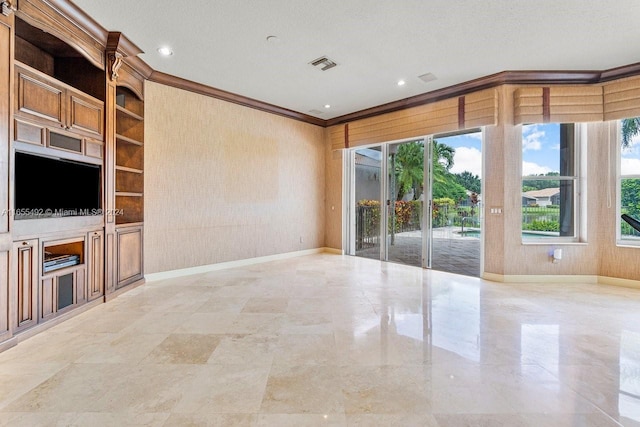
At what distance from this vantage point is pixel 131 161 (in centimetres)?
428

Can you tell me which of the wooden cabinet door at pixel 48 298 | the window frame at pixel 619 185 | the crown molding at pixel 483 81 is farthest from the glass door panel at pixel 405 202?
the wooden cabinet door at pixel 48 298

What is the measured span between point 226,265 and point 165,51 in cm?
339

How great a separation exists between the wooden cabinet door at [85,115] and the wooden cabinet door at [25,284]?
1.30 m

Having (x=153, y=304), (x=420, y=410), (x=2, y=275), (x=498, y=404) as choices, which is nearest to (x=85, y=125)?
(x=2, y=275)

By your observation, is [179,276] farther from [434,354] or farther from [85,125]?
[434,354]

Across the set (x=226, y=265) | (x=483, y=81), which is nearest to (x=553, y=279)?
(x=483, y=81)

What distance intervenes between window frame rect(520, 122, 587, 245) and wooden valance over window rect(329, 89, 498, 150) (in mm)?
632

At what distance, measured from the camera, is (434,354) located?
91.9 inches

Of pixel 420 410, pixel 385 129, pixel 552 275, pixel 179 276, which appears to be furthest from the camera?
pixel 385 129

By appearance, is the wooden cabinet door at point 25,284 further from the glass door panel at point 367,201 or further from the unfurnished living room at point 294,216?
the glass door panel at point 367,201

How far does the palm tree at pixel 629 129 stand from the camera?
4238 mm

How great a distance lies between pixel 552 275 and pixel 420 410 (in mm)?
3993

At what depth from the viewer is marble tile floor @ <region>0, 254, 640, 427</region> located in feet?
5.51

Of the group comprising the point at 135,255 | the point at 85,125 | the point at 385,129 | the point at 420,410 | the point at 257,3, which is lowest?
the point at 420,410
